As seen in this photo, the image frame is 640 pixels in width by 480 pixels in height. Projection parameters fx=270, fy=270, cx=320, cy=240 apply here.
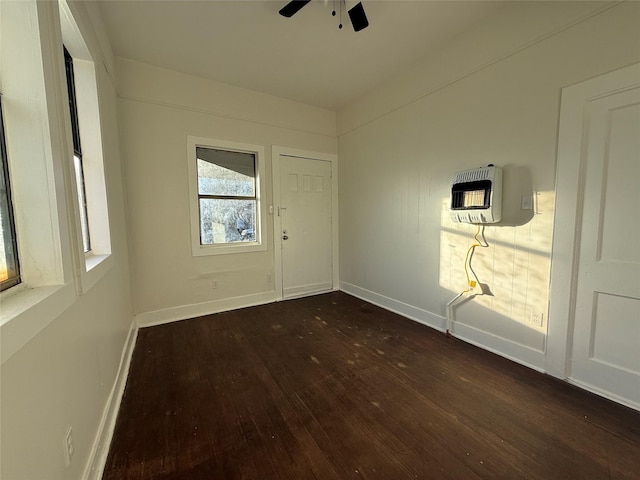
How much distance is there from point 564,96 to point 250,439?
2968 mm

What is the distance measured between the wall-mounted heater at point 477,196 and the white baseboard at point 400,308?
109 centimetres

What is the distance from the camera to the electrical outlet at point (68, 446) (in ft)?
3.33

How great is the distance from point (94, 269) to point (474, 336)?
116 inches

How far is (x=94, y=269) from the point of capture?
4.83 ft

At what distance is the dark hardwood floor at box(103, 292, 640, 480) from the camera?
1.31 metres

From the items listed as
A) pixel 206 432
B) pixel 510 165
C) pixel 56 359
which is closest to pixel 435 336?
pixel 510 165

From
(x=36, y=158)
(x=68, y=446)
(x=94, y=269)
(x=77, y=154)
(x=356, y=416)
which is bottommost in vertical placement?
(x=356, y=416)

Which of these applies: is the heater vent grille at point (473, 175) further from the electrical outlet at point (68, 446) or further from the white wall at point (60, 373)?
the electrical outlet at point (68, 446)

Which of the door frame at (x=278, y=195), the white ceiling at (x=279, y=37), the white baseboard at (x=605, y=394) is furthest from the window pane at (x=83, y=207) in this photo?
the white baseboard at (x=605, y=394)

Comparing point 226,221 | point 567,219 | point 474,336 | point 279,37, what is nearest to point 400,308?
point 474,336

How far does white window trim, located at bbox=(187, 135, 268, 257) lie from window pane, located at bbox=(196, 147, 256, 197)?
0.25 feet

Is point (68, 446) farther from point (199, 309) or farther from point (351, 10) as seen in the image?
point (351, 10)

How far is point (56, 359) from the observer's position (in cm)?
100

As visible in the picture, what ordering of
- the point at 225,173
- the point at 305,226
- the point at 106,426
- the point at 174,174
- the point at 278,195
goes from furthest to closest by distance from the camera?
1. the point at 305,226
2. the point at 278,195
3. the point at 225,173
4. the point at 174,174
5. the point at 106,426
